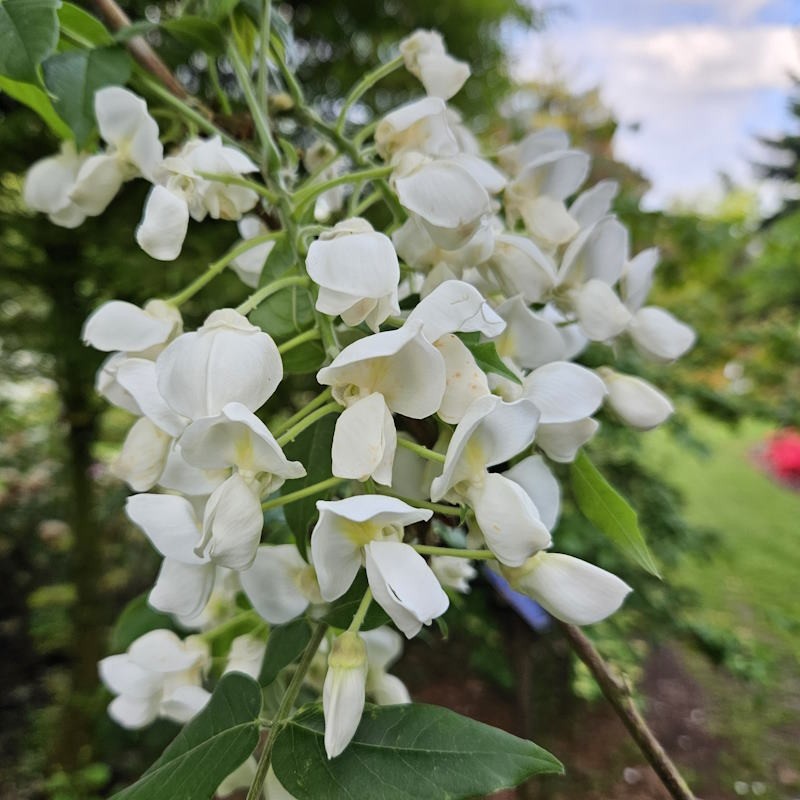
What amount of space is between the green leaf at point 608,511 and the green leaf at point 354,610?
0.30ft

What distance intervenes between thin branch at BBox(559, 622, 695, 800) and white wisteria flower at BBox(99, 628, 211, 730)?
0.52 feet

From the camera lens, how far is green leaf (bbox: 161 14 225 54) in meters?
0.30

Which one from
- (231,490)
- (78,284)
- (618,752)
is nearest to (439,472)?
(231,490)

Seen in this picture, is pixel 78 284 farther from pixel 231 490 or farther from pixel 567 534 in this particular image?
pixel 231 490

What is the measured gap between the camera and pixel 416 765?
0.72ft

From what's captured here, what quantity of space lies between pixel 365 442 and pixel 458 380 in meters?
0.04

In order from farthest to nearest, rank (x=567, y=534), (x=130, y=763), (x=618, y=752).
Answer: (x=130, y=763) → (x=618, y=752) → (x=567, y=534)

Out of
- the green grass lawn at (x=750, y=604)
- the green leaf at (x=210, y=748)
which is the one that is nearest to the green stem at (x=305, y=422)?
the green leaf at (x=210, y=748)

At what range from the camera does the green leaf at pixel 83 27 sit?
0.30m

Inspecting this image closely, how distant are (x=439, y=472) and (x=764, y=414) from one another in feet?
3.59

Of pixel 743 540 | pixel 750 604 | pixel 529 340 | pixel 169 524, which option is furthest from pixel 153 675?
pixel 743 540

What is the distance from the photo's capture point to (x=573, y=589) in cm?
22

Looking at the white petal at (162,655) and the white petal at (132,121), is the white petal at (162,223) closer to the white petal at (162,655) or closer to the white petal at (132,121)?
the white petal at (132,121)

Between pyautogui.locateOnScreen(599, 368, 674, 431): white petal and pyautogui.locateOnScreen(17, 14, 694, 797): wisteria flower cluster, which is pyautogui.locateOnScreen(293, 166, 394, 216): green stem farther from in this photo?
pyautogui.locateOnScreen(599, 368, 674, 431): white petal
